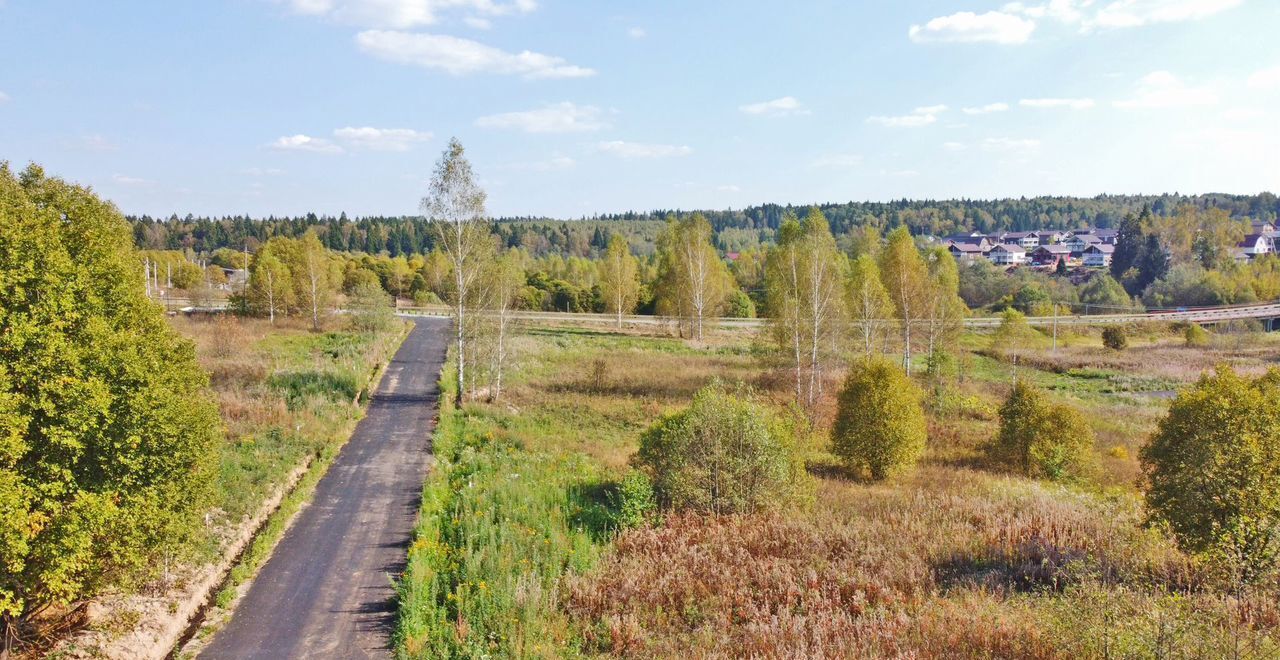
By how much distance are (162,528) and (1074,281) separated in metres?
126

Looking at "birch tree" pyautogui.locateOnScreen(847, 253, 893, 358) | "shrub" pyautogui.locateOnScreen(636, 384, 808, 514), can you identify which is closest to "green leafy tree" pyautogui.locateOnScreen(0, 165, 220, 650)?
"shrub" pyautogui.locateOnScreen(636, 384, 808, 514)

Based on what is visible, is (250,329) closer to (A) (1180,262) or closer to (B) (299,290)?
(B) (299,290)

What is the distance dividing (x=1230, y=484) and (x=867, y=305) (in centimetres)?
2517

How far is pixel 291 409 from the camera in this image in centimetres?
2656

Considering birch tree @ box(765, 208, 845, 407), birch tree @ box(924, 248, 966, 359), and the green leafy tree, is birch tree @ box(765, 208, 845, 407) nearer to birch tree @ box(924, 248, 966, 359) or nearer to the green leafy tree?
birch tree @ box(924, 248, 966, 359)

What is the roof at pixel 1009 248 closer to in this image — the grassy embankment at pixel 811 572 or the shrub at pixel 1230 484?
the grassy embankment at pixel 811 572

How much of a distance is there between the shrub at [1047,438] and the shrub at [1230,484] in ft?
29.1

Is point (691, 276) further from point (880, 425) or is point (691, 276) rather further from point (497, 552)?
point (497, 552)

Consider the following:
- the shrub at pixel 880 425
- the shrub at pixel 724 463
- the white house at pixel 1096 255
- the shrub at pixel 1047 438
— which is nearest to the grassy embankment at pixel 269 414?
the shrub at pixel 724 463

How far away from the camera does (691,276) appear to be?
54281 mm

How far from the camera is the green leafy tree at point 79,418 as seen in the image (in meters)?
10.0

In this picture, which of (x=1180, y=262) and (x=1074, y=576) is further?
(x=1180, y=262)

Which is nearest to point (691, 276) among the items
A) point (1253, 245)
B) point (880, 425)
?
point (880, 425)

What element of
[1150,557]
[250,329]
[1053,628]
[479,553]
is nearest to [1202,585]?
[1150,557]
